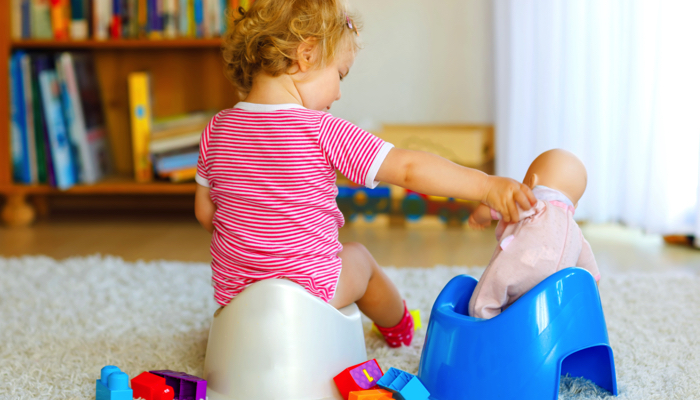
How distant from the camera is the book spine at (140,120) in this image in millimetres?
1937

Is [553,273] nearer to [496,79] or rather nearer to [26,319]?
[26,319]

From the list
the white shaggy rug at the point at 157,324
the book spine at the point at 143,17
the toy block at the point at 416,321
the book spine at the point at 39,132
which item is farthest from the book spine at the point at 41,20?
the toy block at the point at 416,321

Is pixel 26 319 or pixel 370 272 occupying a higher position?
pixel 370 272

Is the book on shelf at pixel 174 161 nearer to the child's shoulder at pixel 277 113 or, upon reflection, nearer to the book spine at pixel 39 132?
the book spine at pixel 39 132

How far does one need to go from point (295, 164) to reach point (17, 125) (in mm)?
1499

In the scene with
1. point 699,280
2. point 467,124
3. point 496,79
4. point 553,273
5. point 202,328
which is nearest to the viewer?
point 553,273

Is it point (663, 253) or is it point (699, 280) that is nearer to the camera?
point (699, 280)

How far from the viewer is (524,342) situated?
72 centimetres

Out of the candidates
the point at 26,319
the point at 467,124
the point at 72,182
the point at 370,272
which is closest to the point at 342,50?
Answer: the point at 370,272

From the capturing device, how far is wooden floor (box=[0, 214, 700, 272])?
1.54 meters

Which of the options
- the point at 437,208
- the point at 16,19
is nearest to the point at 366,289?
the point at 437,208

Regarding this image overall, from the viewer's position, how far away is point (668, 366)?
0.88 metres

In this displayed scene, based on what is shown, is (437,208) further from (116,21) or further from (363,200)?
(116,21)

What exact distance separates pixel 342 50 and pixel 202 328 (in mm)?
525
